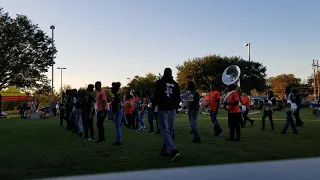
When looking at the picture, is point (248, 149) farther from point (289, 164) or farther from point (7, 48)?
point (7, 48)

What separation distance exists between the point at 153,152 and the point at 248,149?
7.48ft

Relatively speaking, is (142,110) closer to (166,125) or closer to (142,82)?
(166,125)

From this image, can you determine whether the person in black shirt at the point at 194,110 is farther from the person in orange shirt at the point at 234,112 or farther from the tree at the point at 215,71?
the tree at the point at 215,71

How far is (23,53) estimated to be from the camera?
4531 cm

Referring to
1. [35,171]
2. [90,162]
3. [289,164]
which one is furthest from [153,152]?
[289,164]

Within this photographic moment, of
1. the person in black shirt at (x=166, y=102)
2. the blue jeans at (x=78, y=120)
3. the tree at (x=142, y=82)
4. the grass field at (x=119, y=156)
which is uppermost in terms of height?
the tree at (x=142, y=82)

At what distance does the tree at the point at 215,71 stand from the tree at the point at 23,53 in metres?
31.9

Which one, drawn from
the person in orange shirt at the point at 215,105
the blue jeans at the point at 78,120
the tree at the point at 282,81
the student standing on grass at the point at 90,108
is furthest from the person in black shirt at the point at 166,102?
the tree at the point at 282,81

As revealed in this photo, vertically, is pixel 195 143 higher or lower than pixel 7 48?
lower

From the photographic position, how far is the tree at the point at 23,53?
43438mm

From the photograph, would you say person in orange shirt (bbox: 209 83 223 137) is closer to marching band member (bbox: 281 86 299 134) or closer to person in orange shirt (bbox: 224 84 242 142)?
person in orange shirt (bbox: 224 84 242 142)

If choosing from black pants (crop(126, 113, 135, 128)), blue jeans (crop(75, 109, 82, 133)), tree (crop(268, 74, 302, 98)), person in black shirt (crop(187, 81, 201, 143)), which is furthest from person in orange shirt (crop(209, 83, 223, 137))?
tree (crop(268, 74, 302, 98))

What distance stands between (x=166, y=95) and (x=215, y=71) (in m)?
65.9

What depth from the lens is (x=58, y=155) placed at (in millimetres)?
8219
